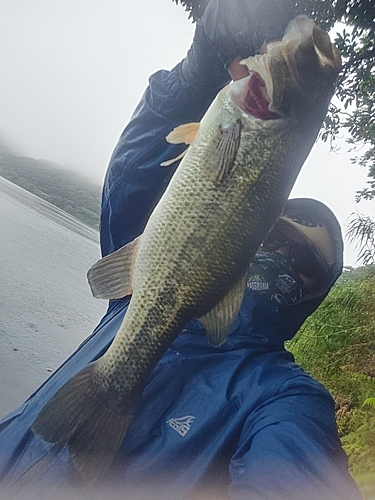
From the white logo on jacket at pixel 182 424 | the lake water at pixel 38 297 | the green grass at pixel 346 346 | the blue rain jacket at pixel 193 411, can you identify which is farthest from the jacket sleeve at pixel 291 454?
the green grass at pixel 346 346

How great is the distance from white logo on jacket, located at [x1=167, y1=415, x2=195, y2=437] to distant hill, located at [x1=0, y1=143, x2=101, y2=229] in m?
1.51

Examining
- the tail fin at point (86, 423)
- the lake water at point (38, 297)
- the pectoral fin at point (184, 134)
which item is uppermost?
the pectoral fin at point (184, 134)

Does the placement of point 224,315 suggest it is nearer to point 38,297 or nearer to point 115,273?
point 115,273

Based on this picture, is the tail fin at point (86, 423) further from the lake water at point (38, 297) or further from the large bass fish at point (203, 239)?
the lake water at point (38, 297)

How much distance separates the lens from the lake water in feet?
5.87

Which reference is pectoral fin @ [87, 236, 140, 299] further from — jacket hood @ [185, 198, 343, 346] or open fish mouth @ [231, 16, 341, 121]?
open fish mouth @ [231, 16, 341, 121]

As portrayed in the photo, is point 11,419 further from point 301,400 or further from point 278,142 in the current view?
point 278,142

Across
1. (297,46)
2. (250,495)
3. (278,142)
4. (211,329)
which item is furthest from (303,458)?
(297,46)

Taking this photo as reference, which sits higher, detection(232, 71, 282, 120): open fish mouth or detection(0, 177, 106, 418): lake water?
detection(232, 71, 282, 120): open fish mouth

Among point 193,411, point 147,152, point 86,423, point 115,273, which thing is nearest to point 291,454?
point 193,411

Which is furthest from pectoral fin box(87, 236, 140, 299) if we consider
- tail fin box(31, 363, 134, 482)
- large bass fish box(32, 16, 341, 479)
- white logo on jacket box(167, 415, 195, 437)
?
white logo on jacket box(167, 415, 195, 437)

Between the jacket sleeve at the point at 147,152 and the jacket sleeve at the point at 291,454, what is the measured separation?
2.01 ft

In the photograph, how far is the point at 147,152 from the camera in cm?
118

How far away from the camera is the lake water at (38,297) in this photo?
179 cm
